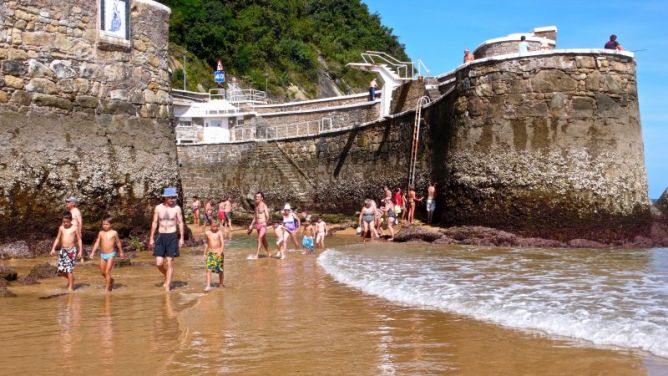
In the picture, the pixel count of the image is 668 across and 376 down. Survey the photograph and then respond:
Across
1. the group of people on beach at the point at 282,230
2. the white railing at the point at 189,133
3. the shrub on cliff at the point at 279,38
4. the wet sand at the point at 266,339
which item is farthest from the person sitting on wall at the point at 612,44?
the shrub on cliff at the point at 279,38

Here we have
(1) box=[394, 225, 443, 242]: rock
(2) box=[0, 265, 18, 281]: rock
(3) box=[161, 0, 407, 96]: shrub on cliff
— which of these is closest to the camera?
(2) box=[0, 265, 18, 281]: rock

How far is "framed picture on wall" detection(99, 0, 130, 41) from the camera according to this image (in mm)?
12719

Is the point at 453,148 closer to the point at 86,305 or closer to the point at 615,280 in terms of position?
the point at 615,280

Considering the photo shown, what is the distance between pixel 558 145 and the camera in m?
14.8

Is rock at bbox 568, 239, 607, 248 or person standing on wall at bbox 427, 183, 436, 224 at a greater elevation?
person standing on wall at bbox 427, 183, 436, 224

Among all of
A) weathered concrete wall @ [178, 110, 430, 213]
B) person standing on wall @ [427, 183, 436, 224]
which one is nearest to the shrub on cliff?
weathered concrete wall @ [178, 110, 430, 213]

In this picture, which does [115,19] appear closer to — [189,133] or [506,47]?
[506,47]

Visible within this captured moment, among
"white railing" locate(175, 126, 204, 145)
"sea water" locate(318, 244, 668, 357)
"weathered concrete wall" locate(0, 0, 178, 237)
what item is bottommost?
"sea water" locate(318, 244, 668, 357)

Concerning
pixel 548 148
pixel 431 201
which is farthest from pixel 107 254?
pixel 431 201

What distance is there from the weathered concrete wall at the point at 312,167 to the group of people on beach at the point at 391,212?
0.73m

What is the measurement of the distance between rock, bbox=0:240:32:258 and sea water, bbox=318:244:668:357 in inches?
210

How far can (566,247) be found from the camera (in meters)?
13.9

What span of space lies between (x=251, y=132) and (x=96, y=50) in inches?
818

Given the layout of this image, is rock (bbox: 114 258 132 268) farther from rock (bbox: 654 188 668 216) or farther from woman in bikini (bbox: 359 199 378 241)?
rock (bbox: 654 188 668 216)
